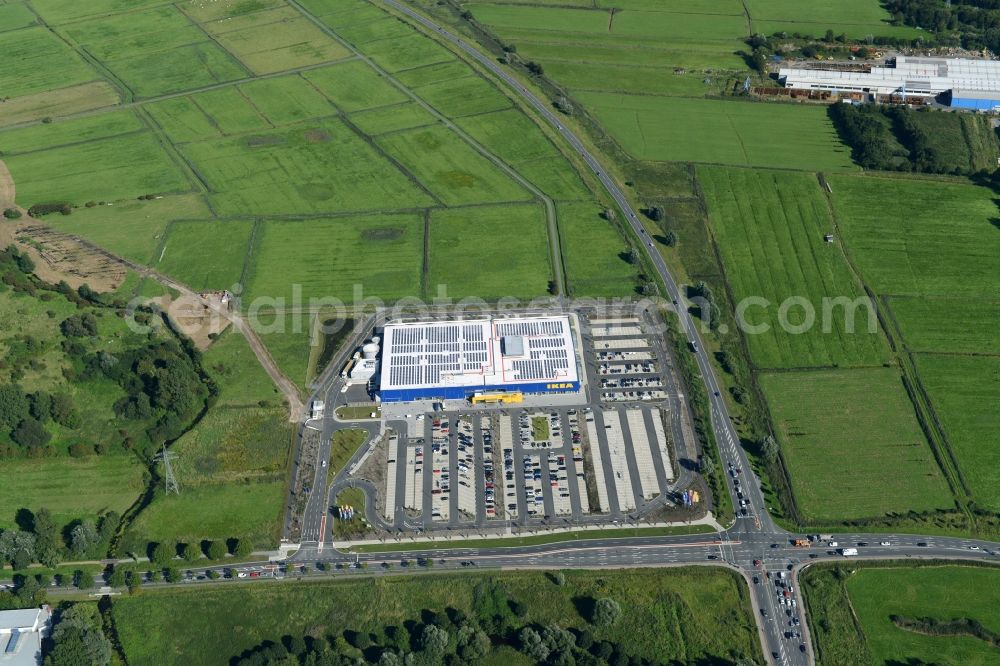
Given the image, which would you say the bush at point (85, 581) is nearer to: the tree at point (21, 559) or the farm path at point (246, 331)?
the tree at point (21, 559)

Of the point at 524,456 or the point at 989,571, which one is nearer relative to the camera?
the point at 989,571

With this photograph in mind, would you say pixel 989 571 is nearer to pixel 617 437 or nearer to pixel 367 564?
pixel 617 437

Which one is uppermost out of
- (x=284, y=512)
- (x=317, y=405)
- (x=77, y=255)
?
(x=77, y=255)

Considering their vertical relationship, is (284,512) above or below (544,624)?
above

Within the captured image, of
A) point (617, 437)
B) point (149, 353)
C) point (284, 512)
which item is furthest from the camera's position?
point (149, 353)

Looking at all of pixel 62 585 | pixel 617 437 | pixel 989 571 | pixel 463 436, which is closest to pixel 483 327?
pixel 463 436

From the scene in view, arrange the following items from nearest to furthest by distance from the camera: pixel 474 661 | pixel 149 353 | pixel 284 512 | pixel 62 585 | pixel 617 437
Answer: pixel 474 661 < pixel 62 585 < pixel 284 512 < pixel 617 437 < pixel 149 353
